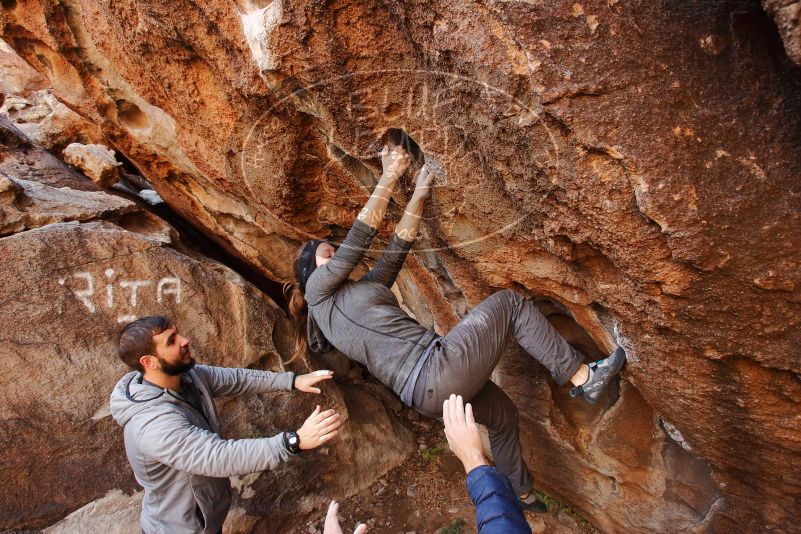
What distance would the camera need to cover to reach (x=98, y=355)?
3.11 metres

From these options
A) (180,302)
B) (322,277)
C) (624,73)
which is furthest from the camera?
(180,302)

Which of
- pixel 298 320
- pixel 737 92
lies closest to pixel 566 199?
pixel 737 92

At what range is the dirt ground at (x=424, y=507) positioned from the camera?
3.46 m

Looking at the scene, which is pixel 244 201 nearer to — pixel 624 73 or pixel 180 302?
pixel 180 302

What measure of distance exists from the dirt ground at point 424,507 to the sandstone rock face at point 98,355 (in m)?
0.14

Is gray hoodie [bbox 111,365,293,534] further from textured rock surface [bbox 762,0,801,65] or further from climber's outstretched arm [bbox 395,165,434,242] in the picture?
textured rock surface [bbox 762,0,801,65]

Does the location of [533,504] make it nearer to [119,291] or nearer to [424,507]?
[424,507]

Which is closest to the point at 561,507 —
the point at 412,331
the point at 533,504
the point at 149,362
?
the point at 533,504

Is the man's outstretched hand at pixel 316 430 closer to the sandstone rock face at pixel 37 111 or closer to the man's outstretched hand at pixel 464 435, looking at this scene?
the man's outstretched hand at pixel 464 435

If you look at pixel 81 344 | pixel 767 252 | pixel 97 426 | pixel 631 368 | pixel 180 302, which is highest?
pixel 767 252

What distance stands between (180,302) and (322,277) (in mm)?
1431

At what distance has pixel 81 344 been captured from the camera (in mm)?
3080

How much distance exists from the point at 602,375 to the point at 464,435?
993 mm

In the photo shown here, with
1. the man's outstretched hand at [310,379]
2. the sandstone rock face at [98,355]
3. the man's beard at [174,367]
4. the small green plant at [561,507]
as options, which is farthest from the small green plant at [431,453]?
the man's beard at [174,367]
